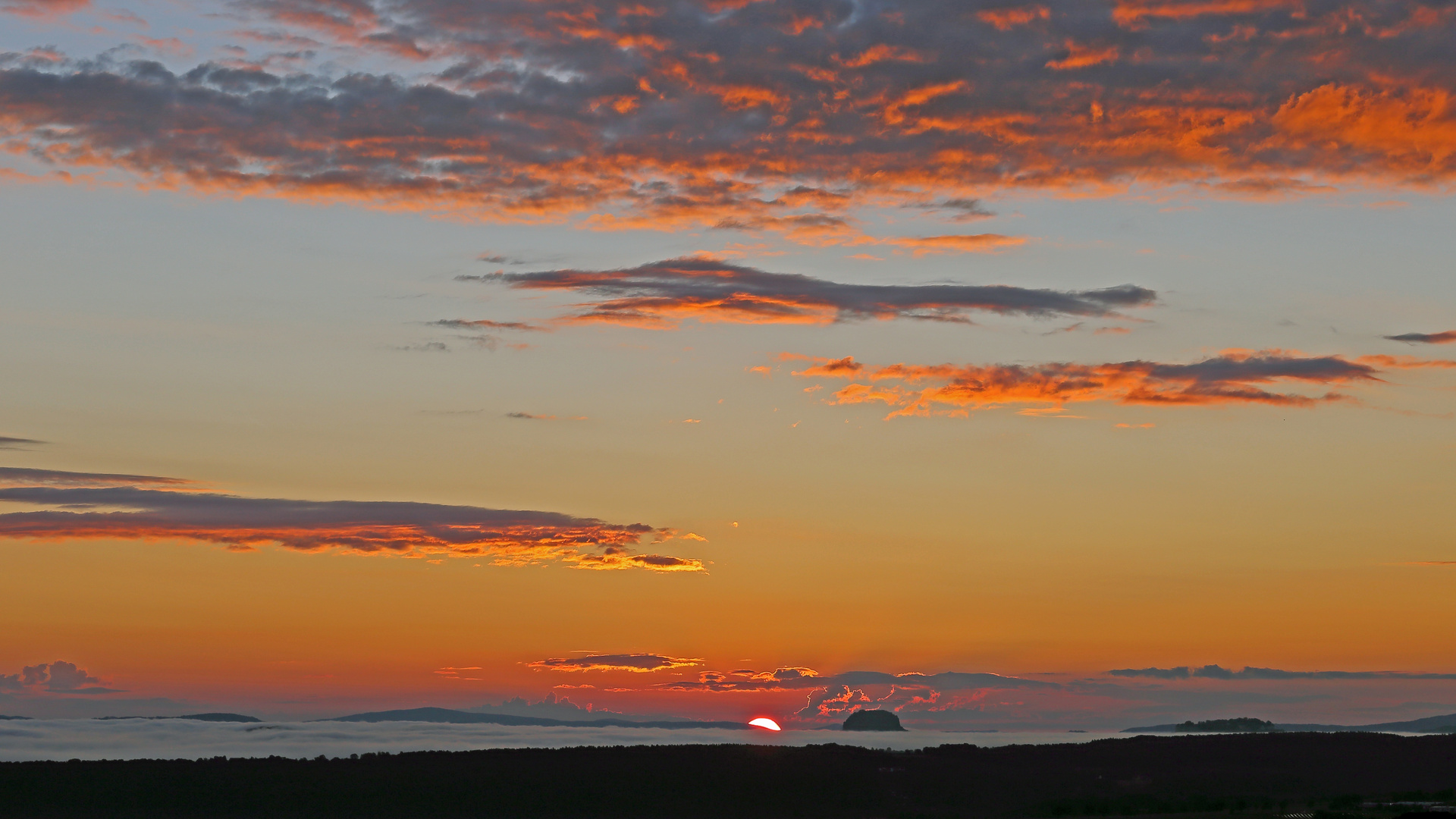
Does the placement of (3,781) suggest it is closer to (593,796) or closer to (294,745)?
(294,745)

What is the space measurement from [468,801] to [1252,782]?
4053cm

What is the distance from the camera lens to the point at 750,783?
70375 millimetres

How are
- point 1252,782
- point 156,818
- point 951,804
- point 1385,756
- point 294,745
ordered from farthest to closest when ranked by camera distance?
point 294,745, point 1385,756, point 1252,782, point 951,804, point 156,818

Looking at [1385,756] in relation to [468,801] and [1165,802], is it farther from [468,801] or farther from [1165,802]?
[468,801]

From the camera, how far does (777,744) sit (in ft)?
276

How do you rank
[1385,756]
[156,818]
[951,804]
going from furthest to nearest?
[1385,756] < [951,804] < [156,818]

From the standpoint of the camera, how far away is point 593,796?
66.2 metres

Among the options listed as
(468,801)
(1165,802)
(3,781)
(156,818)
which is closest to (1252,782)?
(1165,802)

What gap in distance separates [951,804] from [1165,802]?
32.4 feet

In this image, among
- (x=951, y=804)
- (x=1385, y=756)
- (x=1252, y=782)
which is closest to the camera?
(x=951, y=804)

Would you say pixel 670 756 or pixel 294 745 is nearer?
pixel 670 756

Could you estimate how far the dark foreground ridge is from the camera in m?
63.2

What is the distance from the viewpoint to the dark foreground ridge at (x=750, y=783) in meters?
63.2

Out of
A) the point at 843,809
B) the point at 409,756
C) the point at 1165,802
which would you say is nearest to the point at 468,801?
the point at 409,756
